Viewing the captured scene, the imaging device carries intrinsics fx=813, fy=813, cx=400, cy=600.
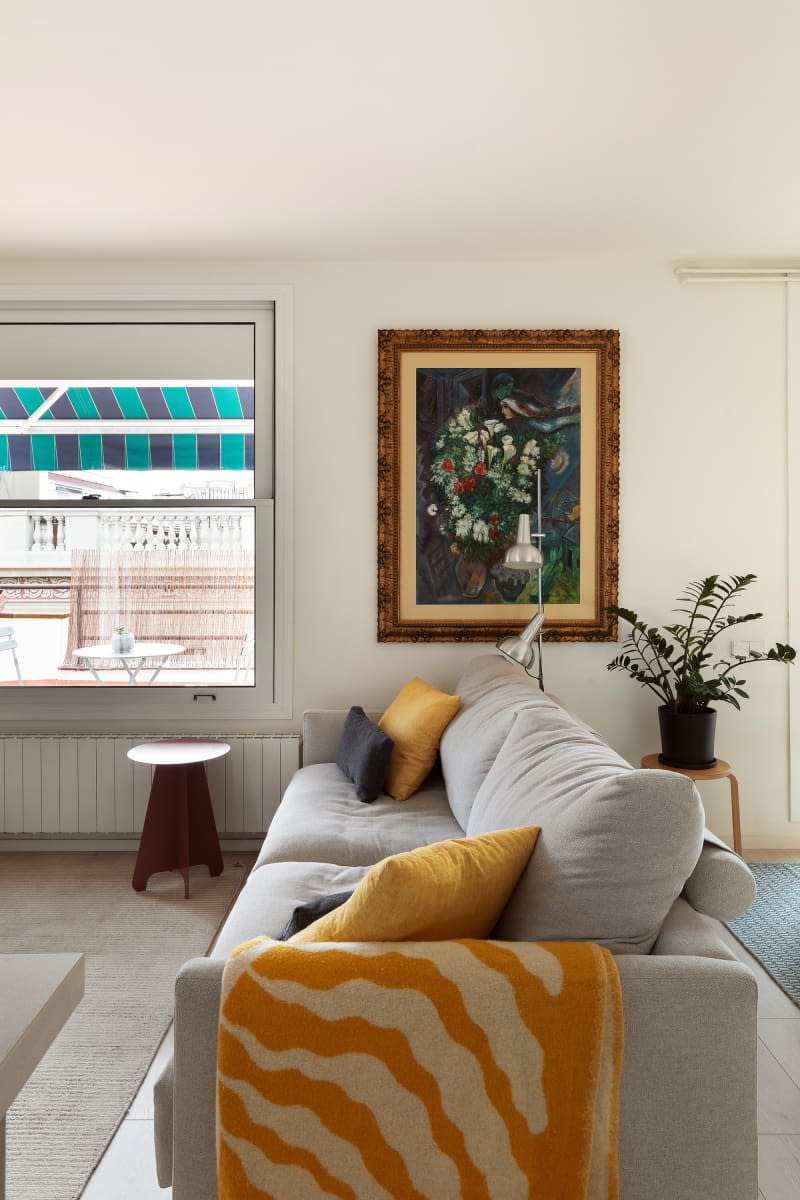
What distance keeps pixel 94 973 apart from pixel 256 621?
158cm

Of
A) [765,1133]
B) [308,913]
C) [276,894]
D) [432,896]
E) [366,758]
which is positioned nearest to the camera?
[432,896]

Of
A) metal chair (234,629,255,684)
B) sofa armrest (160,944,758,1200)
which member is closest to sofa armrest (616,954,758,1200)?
sofa armrest (160,944,758,1200)

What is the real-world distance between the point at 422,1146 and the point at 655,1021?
16.0 inches

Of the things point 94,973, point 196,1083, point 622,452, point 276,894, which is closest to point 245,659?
point 94,973

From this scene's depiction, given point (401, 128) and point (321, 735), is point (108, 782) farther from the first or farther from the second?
point (401, 128)

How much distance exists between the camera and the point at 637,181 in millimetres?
2863

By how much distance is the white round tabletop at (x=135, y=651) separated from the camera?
12.3 feet

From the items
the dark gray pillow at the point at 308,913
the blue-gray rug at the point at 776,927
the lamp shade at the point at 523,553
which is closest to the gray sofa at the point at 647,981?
the dark gray pillow at the point at 308,913

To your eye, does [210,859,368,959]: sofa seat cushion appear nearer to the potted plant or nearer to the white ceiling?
the potted plant

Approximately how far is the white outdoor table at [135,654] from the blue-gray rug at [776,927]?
101 inches

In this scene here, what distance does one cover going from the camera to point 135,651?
376cm

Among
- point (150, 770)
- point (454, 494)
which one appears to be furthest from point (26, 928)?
point (454, 494)

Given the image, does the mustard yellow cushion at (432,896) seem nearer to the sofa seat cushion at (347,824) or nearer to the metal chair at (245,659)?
the sofa seat cushion at (347,824)

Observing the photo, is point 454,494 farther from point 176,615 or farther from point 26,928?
point 26,928
